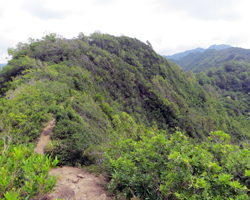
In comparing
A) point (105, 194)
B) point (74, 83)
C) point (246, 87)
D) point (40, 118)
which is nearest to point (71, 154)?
point (40, 118)

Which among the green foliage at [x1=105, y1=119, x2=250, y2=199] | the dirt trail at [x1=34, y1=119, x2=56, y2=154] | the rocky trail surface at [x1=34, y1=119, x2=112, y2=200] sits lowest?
the rocky trail surface at [x1=34, y1=119, x2=112, y2=200]

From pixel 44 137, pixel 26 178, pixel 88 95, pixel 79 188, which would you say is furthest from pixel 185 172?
pixel 88 95

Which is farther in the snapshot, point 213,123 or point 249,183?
point 213,123

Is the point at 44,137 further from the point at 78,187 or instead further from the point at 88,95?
the point at 88,95

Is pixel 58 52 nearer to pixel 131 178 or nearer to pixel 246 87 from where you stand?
pixel 131 178

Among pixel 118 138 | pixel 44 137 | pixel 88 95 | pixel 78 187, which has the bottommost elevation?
pixel 78 187

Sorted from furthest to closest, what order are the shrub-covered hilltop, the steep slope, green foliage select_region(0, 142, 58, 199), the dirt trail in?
the steep slope → the dirt trail → the shrub-covered hilltop → green foliage select_region(0, 142, 58, 199)

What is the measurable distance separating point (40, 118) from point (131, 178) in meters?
7.45

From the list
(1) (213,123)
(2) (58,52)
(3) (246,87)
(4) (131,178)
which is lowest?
(1) (213,123)

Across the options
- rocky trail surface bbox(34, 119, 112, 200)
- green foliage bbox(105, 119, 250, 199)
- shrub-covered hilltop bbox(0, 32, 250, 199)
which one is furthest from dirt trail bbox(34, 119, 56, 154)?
green foliage bbox(105, 119, 250, 199)

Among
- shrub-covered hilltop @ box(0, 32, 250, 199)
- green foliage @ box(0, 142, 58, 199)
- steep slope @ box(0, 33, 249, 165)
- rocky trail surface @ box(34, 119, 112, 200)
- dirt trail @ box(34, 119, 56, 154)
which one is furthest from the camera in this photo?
steep slope @ box(0, 33, 249, 165)

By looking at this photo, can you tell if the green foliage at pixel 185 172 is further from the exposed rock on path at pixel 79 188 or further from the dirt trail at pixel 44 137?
the dirt trail at pixel 44 137

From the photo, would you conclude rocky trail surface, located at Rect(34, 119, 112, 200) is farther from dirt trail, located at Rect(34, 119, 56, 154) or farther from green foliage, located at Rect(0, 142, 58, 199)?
dirt trail, located at Rect(34, 119, 56, 154)

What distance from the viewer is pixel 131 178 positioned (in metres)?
3.33
